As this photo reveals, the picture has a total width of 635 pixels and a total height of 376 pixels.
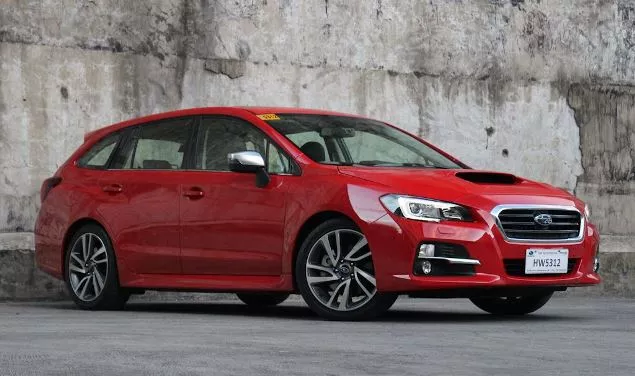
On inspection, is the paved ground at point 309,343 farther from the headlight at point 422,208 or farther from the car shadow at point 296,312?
the headlight at point 422,208

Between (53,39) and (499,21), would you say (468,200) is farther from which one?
(499,21)

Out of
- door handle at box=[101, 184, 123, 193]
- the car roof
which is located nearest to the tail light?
the car roof

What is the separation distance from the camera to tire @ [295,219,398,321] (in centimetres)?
988

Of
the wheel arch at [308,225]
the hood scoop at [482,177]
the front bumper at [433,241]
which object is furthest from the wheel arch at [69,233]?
the hood scoop at [482,177]

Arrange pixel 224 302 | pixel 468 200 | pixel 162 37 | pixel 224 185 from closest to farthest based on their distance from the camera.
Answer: pixel 468 200 → pixel 224 185 → pixel 224 302 → pixel 162 37

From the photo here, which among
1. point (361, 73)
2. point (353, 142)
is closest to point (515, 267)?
point (353, 142)

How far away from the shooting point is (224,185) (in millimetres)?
10836

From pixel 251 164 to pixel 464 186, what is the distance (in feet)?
4.85

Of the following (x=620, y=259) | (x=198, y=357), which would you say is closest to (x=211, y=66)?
(x=620, y=259)

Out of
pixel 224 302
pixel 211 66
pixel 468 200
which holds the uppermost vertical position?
pixel 211 66

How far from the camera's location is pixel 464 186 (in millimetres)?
→ 10031

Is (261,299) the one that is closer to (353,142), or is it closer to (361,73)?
(353,142)

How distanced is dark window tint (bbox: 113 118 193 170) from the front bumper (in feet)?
7.13

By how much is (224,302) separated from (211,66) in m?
2.52
